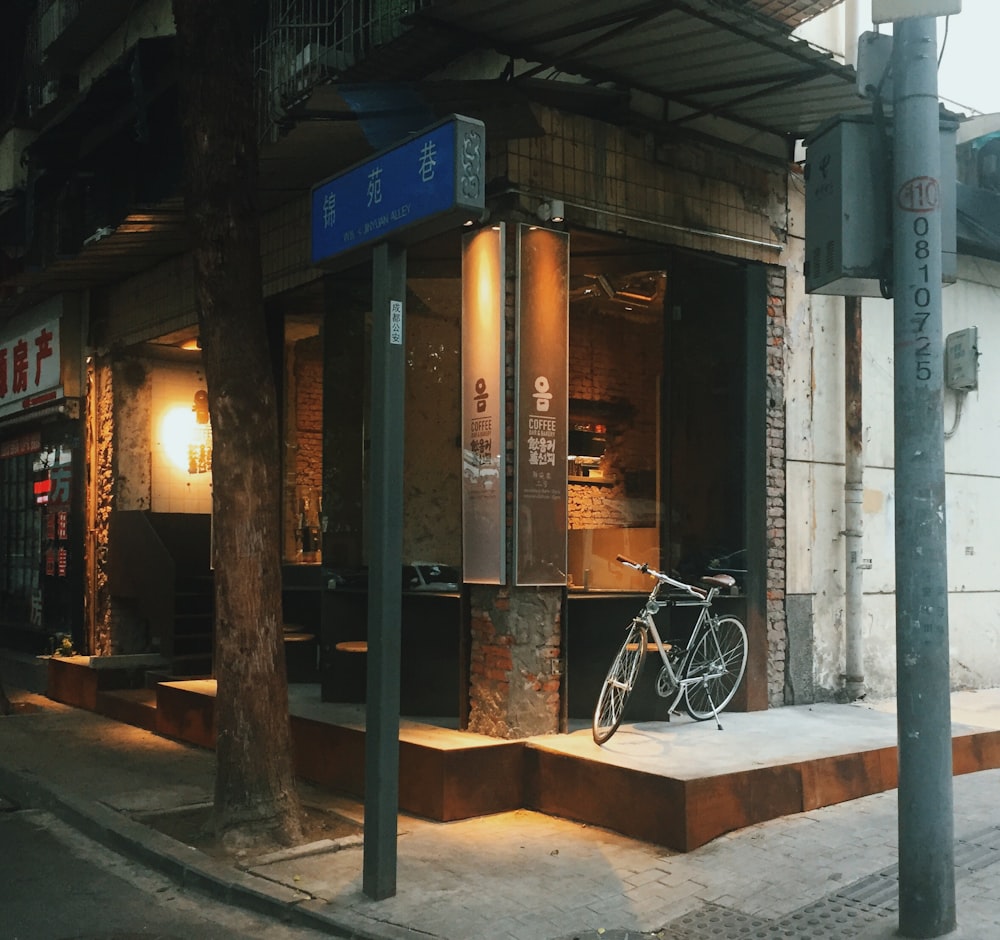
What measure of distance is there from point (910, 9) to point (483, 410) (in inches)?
163

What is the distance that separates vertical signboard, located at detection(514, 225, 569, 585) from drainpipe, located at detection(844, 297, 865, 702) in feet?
10.6

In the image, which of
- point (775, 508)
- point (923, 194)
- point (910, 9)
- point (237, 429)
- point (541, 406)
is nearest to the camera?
point (910, 9)

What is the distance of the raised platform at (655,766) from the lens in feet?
22.1

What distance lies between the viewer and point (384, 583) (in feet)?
18.6

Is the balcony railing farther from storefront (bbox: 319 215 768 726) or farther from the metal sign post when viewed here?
the metal sign post

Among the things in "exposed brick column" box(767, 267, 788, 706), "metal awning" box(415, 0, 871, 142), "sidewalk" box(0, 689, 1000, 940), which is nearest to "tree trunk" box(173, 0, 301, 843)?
"sidewalk" box(0, 689, 1000, 940)

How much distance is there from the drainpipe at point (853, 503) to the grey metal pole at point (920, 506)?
5.15 meters

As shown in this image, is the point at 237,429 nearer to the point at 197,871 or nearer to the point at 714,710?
the point at 197,871

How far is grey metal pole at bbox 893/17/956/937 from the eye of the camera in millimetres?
4719

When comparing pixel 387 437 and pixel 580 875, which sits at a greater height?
pixel 387 437

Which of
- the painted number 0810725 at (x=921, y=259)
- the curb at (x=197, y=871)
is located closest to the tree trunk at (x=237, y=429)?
the curb at (x=197, y=871)

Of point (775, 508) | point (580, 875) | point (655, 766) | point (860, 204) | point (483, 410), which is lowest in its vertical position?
point (580, 875)

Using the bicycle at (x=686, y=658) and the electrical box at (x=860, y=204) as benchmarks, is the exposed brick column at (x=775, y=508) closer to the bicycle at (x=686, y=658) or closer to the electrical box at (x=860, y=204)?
the bicycle at (x=686, y=658)

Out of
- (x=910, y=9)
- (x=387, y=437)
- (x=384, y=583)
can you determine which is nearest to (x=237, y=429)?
(x=387, y=437)
